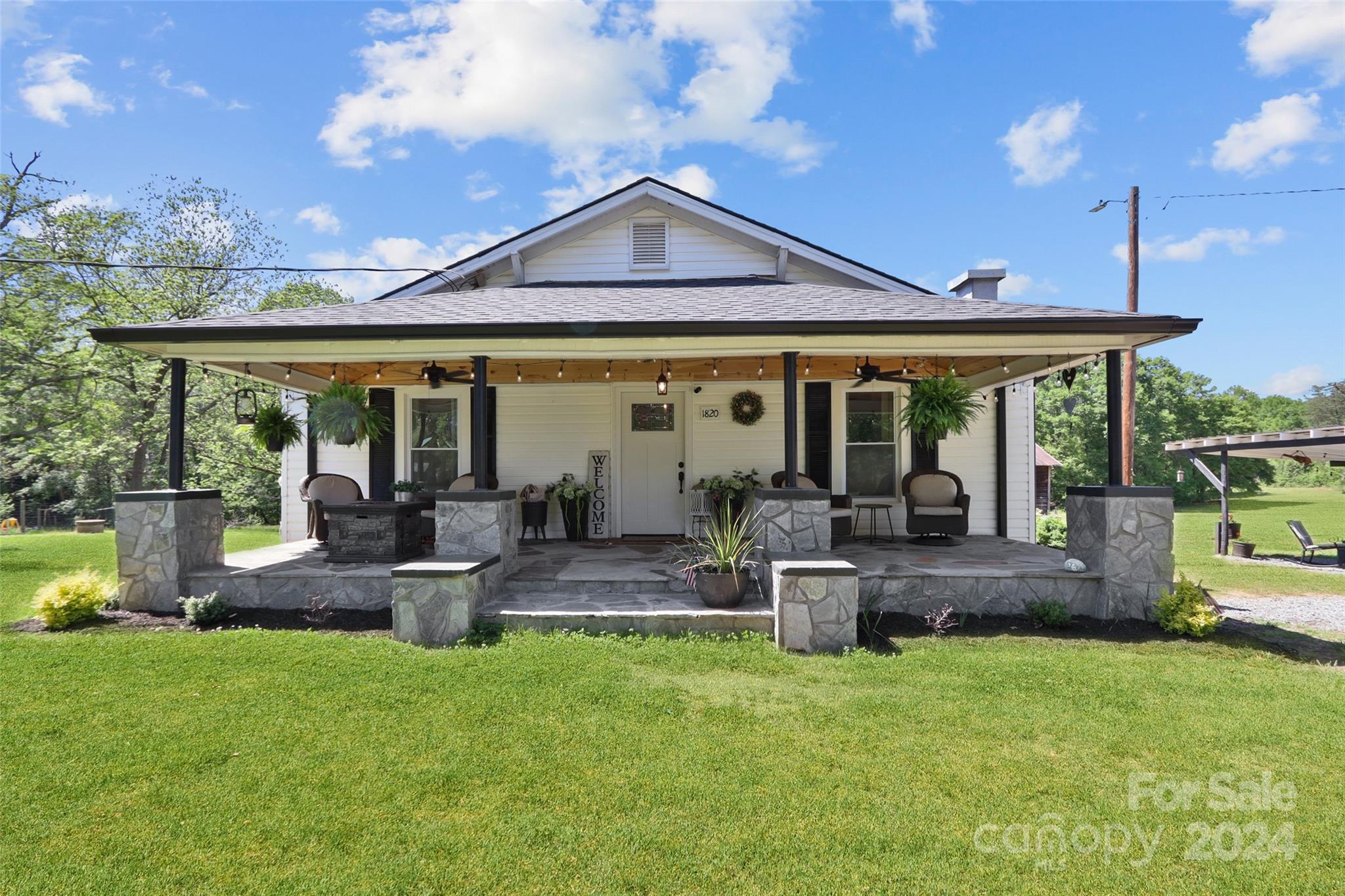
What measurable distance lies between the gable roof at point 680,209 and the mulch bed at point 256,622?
4.76 metres

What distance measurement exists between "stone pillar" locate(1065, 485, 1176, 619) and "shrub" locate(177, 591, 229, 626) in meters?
7.75

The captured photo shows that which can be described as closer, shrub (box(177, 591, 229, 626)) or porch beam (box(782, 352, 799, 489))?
shrub (box(177, 591, 229, 626))

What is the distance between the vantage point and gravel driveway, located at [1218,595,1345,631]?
634cm

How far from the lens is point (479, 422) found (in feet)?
19.6

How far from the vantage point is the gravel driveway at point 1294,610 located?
6340 millimetres

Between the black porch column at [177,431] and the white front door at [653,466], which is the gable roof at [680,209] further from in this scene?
the black porch column at [177,431]

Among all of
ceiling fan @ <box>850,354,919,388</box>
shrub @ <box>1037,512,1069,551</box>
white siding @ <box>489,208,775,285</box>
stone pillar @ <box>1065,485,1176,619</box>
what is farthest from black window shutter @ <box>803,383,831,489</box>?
shrub @ <box>1037,512,1069,551</box>

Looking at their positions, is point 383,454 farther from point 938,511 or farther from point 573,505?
point 938,511

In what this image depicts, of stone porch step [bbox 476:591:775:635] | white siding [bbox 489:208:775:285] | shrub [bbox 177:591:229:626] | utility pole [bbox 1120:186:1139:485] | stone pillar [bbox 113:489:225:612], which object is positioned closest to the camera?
stone porch step [bbox 476:591:775:635]

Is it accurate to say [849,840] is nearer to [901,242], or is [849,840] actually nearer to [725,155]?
[725,155]

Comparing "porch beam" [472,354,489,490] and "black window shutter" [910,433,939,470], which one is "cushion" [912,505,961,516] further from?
"porch beam" [472,354,489,490]

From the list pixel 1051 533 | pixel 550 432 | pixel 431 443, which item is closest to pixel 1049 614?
pixel 550 432

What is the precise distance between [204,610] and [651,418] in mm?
5566

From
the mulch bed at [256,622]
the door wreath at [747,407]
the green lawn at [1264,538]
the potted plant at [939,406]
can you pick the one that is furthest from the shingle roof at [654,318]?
the green lawn at [1264,538]
